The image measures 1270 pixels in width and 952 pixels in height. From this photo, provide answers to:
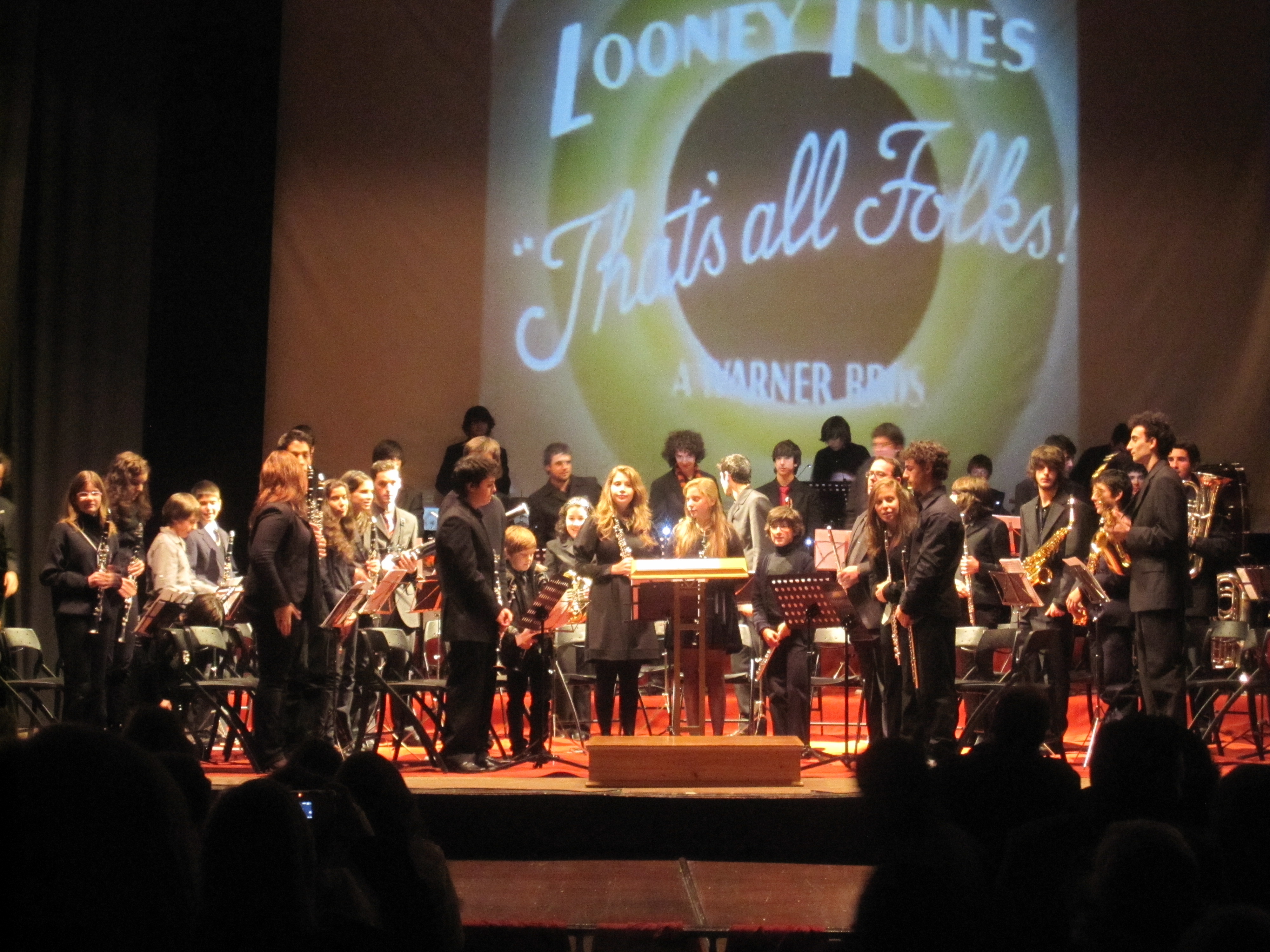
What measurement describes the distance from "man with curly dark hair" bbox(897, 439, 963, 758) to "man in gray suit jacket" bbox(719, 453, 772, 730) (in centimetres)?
182

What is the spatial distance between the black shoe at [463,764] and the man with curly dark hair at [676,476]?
119 inches

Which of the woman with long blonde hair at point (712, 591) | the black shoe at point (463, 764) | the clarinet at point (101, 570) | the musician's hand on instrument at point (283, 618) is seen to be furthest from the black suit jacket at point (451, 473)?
the musician's hand on instrument at point (283, 618)

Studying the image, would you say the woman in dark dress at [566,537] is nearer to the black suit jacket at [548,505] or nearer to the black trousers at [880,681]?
the black suit jacket at [548,505]

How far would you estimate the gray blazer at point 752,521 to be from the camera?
943 cm

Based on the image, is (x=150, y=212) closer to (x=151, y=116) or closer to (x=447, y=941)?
(x=151, y=116)

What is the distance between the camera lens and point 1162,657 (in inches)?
294

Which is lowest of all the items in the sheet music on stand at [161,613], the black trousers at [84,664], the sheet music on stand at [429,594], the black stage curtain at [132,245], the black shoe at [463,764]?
the black shoe at [463,764]

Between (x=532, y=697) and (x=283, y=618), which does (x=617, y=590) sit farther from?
(x=283, y=618)

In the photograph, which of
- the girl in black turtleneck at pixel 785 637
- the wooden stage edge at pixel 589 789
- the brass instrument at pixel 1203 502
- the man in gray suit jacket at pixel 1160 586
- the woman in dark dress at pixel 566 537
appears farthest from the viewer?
the woman in dark dress at pixel 566 537

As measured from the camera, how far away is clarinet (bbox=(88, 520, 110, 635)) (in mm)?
8070

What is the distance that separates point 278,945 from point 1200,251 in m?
11.4

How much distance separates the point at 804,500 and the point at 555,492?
1883 mm

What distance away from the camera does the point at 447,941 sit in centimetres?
276

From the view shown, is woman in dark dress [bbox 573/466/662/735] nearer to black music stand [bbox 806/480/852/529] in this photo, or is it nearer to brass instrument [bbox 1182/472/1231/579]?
black music stand [bbox 806/480/852/529]
